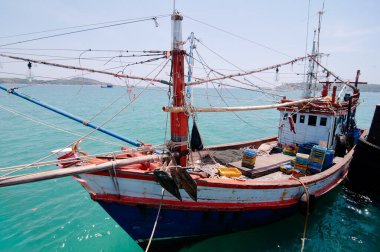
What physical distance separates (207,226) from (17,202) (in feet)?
33.4

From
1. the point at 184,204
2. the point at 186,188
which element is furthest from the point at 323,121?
the point at 186,188

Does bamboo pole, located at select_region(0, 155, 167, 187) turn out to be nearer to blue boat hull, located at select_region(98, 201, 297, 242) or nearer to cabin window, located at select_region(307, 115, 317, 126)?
blue boat hull, located at select_region(98, 201, 297, 242)

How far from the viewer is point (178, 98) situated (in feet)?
25.4

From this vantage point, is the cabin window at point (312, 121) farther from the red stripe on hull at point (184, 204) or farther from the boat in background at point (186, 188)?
the red stripe on hull at point (184, 204)

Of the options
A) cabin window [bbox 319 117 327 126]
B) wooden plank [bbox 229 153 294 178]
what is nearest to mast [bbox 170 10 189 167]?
wooden plank [bbox 229 153 294 178]

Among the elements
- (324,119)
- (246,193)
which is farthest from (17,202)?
(324,119)

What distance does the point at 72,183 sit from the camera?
14367mm

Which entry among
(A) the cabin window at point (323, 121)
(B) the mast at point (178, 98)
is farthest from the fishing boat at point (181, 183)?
(A) the cabin window at point (323, 121)

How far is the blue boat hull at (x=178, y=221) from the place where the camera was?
7.32 meters

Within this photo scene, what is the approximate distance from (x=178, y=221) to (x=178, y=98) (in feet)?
13.6

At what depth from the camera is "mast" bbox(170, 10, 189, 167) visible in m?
7.36

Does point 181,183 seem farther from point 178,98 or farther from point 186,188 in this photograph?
point 178,98

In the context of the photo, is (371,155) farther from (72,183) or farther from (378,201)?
(72,183)

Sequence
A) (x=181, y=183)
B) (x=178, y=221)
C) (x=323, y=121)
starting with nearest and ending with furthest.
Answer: (x=181, y=183) < (x=178, y=221) < (x=323, y=121)
